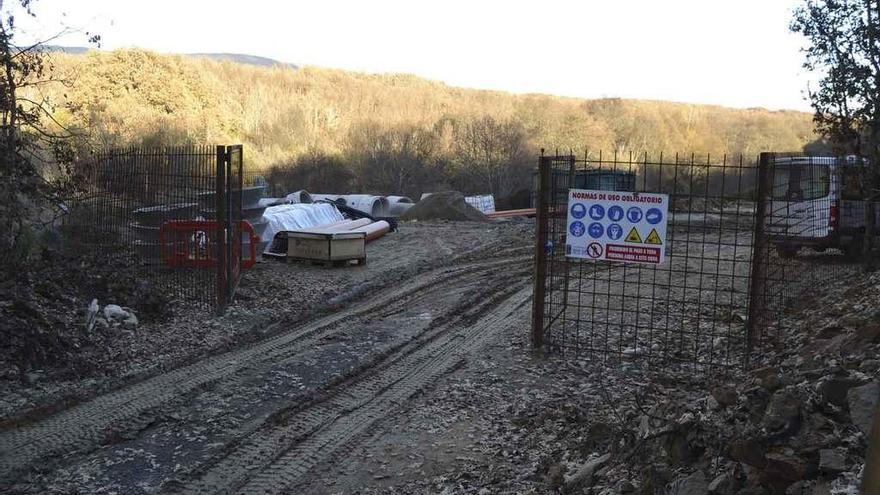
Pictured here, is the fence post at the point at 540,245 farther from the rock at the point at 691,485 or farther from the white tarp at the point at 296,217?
the white tarp at the point at 296,217

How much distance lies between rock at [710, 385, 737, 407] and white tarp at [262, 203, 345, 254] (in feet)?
42.2

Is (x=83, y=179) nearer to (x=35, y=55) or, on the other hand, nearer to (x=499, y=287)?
(x=35, y=55)

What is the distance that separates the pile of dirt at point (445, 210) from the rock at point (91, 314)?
17.7 meters

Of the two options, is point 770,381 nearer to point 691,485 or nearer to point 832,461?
point 691,485

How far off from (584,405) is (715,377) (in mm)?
1418

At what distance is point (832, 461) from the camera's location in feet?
11.5

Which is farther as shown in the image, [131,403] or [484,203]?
[484,203]

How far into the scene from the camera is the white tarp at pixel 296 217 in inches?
701

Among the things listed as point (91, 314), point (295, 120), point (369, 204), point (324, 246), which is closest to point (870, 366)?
point (91, 314)

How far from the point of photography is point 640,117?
77.9m

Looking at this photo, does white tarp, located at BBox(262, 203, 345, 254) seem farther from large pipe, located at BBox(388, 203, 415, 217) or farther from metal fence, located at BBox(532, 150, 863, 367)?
large pipe, located at BBox(388, 203, 415, 217)

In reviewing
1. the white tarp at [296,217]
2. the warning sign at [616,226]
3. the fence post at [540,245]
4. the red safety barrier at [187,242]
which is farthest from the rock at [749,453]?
the white tarp at [296,217]

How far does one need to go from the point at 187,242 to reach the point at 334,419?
19.5 ft

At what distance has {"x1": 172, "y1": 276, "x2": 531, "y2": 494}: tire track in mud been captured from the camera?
5.64m
